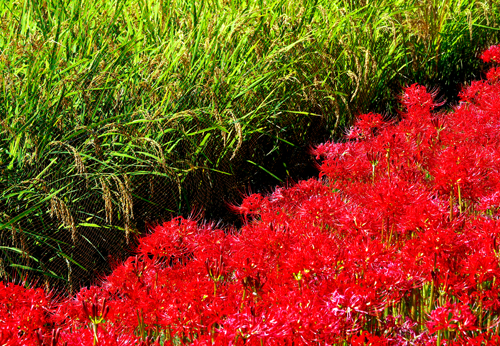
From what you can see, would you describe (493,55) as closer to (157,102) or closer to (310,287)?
(157,102)

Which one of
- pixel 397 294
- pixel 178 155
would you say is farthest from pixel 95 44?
pixel 397 294

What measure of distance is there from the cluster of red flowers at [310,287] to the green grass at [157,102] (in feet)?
1.35

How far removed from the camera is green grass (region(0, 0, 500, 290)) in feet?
10.00

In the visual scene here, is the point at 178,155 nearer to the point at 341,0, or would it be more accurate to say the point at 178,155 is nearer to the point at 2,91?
the point at 2,91

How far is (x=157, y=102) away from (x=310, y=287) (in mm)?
1899

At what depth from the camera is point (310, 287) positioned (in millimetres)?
2021

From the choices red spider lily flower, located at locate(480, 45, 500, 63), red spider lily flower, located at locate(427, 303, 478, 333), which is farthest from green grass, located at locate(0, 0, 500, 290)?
red spider lily flower, located at locate(427, 303, 478, 333)

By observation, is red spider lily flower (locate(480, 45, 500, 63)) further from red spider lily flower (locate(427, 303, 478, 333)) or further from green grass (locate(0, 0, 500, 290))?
red spider lily flower (locate(427, 303, 478, 333))

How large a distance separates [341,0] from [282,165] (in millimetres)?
1848

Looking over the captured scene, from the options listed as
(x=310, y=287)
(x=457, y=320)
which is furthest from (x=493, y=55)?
(x=457, y=320)

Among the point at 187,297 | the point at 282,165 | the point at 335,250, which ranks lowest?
the point at 282,165

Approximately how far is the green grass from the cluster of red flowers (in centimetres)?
41

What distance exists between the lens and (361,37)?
498 cm

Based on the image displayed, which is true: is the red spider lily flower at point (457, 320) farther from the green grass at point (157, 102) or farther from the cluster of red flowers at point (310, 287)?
the green grass at point (157, 102)
